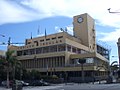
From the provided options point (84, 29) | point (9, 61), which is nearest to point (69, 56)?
point (84, 29)

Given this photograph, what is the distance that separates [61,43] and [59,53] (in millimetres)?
3347

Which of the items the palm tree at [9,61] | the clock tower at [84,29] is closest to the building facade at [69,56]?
the clock tower at [84,29]

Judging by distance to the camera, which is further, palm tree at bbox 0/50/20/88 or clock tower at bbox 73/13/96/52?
clock tower at bbox 73/13/96/52

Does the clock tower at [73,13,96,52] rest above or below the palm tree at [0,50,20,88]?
above

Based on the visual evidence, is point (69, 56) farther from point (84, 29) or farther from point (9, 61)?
point (9, 61)

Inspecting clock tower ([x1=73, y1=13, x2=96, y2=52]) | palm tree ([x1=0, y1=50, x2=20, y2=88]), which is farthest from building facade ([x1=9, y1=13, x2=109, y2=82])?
palm tree ([x1=0, y1=50, x2=20, y2=88])

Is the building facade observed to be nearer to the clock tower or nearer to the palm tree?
the clock tower

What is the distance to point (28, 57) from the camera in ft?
330

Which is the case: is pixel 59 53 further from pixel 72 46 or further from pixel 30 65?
pixel 30 65

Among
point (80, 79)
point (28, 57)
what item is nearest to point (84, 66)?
point (80, 79)

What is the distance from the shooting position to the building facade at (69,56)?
8719cm

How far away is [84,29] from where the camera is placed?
111 metres

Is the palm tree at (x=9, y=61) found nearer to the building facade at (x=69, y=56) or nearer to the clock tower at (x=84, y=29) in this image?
the building facade at (x=69, y=56)

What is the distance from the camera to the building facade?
286ft
